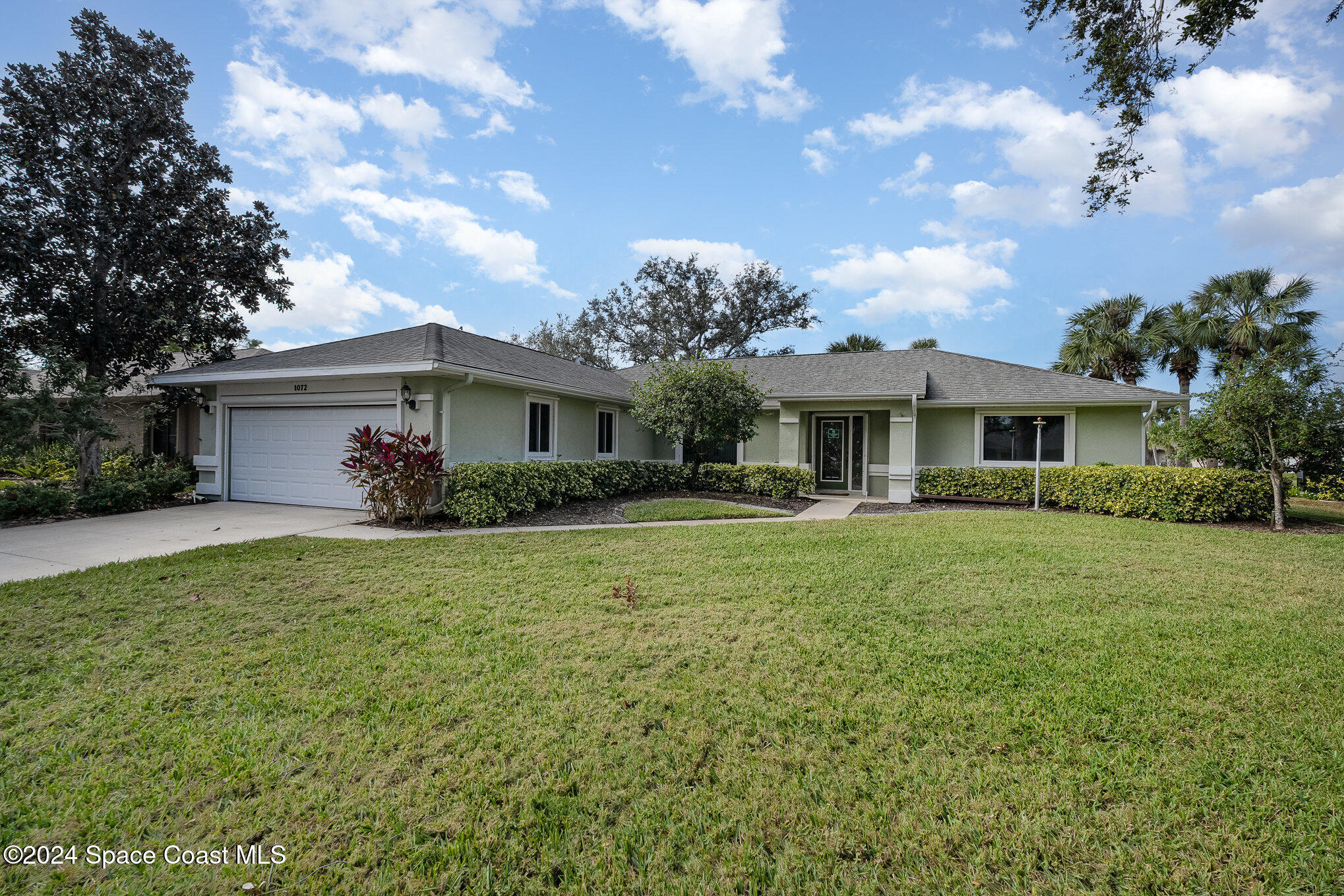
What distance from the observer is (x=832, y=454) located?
15828 mm

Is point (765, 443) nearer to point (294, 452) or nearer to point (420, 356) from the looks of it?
point (420, 356)

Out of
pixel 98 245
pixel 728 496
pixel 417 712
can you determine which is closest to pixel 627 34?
pixel 728 496

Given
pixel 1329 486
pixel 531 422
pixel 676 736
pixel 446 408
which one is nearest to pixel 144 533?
pixel 446 408

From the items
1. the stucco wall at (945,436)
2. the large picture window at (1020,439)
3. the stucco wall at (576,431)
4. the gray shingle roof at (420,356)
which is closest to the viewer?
the gray shingle roof at (420,356)

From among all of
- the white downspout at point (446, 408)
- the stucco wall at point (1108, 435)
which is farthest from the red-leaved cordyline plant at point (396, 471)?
the stucco wall at point (1108, 435)

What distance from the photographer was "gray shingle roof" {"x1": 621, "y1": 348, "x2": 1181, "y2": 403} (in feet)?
44.3

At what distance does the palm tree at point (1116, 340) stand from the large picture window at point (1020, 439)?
883 cm

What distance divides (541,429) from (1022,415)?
11.7 m

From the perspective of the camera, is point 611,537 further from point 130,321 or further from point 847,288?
point 847,288

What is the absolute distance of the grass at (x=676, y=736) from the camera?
83.4 inches

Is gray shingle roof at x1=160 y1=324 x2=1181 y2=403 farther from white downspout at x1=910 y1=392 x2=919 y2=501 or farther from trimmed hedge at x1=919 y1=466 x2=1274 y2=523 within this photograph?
trimmed hedge at x1=919 y1=466 x2=1274 y2=523

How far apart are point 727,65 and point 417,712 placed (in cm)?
1558

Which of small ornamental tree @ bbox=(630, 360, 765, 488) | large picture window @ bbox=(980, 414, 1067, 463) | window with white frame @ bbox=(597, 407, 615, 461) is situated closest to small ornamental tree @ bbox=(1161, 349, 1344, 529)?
large picture window @ bbox=(980, 414, 1067, 463)

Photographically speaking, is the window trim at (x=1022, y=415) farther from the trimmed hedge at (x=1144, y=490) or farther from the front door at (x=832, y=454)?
the front door at (x=832, y=454)
